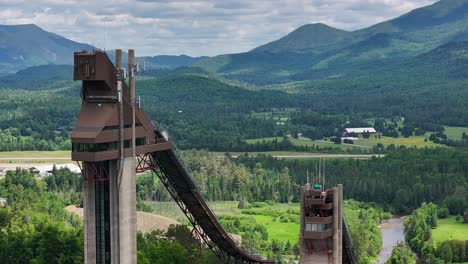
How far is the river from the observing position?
110 meters

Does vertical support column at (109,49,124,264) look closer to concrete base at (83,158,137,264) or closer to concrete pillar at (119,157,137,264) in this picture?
concrete base at (83,158,137,264)

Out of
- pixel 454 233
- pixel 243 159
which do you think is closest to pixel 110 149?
pixel 454 233

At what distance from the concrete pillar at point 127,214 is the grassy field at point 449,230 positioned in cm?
6086

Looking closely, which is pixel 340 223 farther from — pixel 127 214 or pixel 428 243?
pixel 428 243

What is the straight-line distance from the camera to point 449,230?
124688mm

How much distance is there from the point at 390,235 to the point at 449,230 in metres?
→ 8.78

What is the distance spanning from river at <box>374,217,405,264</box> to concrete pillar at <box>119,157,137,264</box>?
4886cm

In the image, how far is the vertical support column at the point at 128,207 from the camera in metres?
61.8

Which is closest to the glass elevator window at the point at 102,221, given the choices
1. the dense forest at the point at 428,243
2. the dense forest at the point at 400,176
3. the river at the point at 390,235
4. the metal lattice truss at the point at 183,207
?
the metal lattice truss at the point at 183,207

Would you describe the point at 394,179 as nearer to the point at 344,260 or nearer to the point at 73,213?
the point at 73,213

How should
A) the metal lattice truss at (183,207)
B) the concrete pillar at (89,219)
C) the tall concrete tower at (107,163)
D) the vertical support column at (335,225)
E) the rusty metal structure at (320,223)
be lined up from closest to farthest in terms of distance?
the rusty metal structure at (320,223), the vertical support column at (335,225), the tall concrete tower at (107,163), the concrete pillar at (89,219), the metal lattice truss at (183,207)

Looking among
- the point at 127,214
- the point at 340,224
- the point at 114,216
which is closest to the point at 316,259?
the point at 340,224

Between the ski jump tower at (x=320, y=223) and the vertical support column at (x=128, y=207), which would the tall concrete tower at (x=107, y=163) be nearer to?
the vertical support column at (x=128, y=207)

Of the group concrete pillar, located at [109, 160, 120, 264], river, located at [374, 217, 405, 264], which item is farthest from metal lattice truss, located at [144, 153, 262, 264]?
river, located at [374, 217, 405, 264]
